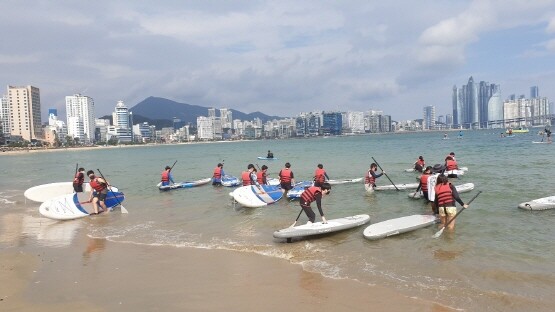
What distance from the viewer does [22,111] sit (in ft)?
599

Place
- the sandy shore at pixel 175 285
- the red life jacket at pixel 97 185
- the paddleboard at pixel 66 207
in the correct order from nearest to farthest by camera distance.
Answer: the sandy shore at pixel 175 285 → the paddleboard at pixel 66 207 → the red life jacket at pixel 97 185

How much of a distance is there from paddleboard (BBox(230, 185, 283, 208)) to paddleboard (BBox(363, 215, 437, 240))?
5975 millimetres

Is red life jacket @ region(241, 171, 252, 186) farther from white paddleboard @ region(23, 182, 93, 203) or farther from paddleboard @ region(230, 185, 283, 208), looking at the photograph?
white paddleboard @ region(23, 182, 93, 203)

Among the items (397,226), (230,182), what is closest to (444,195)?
(397,226)

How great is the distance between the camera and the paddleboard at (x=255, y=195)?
16.1 m

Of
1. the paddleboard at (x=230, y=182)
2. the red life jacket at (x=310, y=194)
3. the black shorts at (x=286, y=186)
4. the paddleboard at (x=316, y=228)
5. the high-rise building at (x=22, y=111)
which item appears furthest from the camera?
the high-rise building at (x=22, y=111)

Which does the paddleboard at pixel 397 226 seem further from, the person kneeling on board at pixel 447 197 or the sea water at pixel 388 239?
the person kneeling on board at pixel 447 197

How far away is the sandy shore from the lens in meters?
6.99

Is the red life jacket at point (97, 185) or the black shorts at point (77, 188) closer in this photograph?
the red life jacket at point (97, 185)

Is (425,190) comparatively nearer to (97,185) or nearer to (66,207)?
(97,185)

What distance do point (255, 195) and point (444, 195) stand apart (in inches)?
296

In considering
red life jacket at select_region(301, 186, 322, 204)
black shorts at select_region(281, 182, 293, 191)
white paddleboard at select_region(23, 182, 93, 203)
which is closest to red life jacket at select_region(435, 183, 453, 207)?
red life jacket at select_region(301, 186, 322, 204)

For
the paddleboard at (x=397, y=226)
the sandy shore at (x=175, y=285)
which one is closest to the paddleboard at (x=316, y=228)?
the paddleboard at (x=397, y=226)

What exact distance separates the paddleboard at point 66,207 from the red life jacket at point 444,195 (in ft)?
42.5
